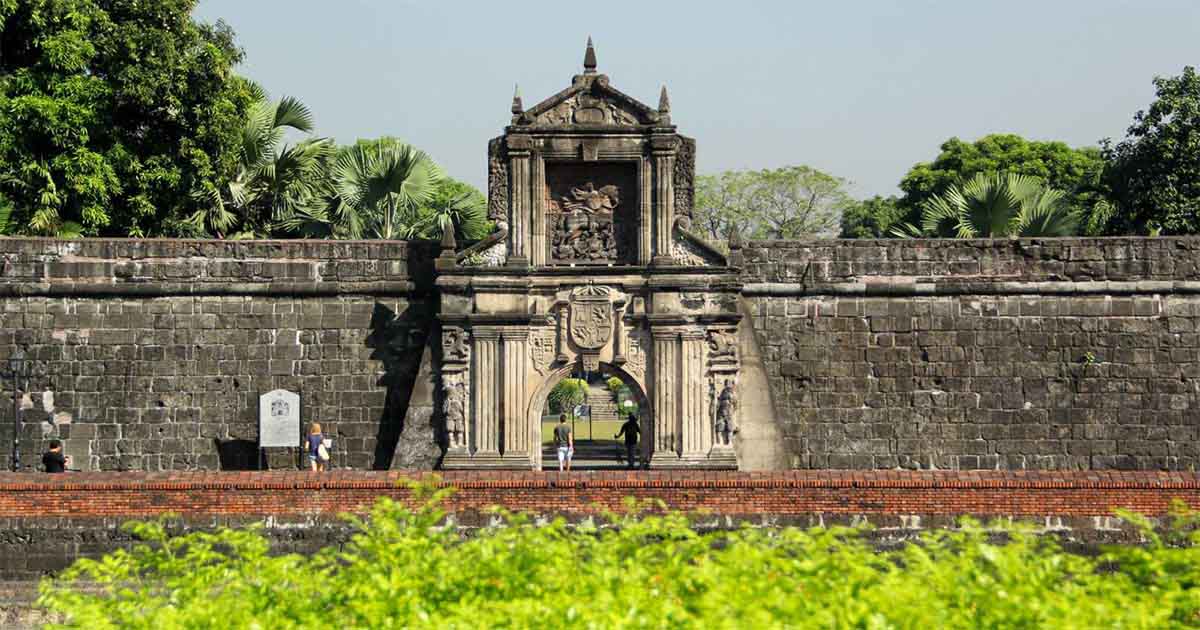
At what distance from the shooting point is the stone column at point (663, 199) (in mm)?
18484

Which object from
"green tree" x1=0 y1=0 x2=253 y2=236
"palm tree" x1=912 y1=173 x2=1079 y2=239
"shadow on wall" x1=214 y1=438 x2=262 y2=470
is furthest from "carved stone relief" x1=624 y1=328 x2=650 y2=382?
"green tree" x1=0 y1=0 x2=253 y2=236

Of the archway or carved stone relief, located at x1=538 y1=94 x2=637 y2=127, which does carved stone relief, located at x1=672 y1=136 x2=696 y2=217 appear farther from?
the archway

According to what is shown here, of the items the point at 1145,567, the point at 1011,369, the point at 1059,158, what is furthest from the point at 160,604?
the point at 1059,158

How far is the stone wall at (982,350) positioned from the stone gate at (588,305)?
128 cm

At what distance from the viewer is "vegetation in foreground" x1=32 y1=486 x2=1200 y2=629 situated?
Answer: 23.2ft

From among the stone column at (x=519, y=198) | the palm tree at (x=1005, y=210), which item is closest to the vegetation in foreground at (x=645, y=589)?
the stone column at (x=519, y=198)

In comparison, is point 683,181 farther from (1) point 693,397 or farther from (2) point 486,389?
(2) point 486,389

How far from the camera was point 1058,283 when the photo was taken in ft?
63.3

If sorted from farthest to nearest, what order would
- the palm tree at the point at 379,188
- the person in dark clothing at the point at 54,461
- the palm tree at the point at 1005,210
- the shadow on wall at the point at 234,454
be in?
the palm tree at the point at 379,188, the palm tree at the point at 1005,210, the shadow on wall at the point at 234,454, the person in dark clothing at the point at 54,461

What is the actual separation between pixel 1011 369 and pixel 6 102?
50.8 feet

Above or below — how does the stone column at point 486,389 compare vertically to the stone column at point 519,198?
below

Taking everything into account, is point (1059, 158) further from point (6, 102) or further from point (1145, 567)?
point (1145, 567)

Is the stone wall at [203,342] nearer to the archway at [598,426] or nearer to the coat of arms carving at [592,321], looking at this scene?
the archway at [598,426]

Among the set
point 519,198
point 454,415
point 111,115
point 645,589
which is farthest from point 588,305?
point 645,589
